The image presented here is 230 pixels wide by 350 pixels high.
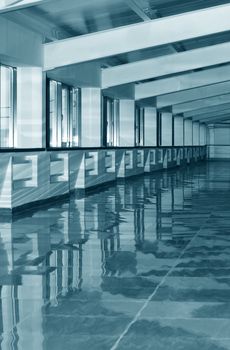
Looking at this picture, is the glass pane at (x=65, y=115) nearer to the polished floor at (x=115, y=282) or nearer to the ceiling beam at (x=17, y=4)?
the ceiling beam at (x=17, y=4)

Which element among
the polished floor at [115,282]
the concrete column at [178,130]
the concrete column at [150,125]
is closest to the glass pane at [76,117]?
the polished floor at [115,282]

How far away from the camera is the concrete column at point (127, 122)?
2606 cm

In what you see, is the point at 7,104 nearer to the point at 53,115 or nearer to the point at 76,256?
the point at 53,115

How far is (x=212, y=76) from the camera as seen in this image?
23.8m

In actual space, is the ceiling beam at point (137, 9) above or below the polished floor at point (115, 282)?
above

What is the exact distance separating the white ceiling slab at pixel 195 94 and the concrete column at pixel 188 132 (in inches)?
607

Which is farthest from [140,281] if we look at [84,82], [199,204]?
[84,82]

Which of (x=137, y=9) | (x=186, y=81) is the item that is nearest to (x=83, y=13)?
(x=137, y=9)

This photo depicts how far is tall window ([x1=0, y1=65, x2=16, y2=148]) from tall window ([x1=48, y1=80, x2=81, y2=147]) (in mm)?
2996

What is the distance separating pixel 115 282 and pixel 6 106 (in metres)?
9.93

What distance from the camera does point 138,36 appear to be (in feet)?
50.6

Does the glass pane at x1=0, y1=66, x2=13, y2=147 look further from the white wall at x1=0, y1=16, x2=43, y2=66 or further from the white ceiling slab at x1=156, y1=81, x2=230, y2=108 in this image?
the white ceiling slab at x1=156, y1=81, x2=230, y2=108

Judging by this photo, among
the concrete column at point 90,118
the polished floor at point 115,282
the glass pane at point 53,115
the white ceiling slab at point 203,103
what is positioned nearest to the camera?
the polished floor at point 115,282

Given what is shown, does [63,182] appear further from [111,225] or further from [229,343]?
[229,343]
